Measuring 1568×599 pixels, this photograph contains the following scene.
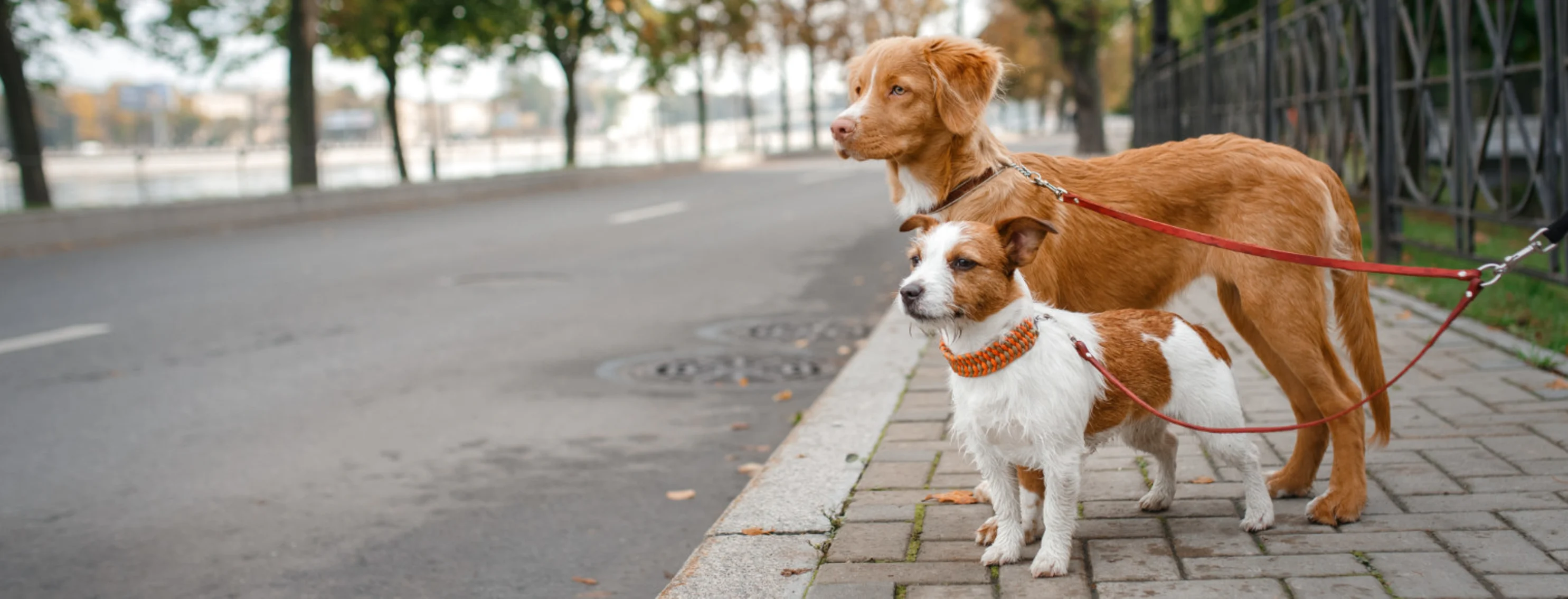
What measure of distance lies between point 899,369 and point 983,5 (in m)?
76.5

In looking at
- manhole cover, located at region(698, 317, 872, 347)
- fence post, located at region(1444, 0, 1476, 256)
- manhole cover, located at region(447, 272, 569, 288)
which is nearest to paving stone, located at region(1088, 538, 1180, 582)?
manhole cover, located at region(698, 317, 872, 347)

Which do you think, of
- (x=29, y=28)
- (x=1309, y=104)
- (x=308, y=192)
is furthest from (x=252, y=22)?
(x=1309, y=104)

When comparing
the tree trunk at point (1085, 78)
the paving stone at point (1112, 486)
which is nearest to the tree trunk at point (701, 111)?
the tree trunk at point (1085, 78)

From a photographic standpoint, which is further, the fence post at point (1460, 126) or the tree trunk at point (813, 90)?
the tree trunk at point (813, 90)

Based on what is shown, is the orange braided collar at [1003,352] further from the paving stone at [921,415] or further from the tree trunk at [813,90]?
the tree trunk at [813,90]

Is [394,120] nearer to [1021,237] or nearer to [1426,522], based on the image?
[1021,237]

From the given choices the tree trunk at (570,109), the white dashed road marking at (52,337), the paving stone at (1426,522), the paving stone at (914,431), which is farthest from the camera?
the tree trunk at (570,109)

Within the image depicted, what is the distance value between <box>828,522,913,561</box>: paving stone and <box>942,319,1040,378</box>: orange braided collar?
659 mm

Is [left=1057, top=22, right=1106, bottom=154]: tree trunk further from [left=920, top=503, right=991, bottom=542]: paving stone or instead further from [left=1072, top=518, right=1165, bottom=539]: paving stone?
[left=1072, top=518, right=1165, bottom=539]: paving stone

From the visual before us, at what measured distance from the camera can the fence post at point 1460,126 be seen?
Result: 8.38m

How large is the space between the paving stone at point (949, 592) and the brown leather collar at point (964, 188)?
118 centimetres

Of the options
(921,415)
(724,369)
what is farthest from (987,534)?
(724,369)

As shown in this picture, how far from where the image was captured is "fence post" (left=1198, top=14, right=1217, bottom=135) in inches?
661

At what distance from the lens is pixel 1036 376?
11.7 feet
